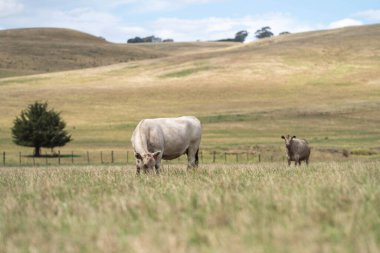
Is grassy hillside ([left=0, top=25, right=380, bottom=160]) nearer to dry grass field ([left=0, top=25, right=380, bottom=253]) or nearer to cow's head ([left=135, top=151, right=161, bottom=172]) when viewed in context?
dry grass field ([left=0, top=25, right=380, bottom=253])

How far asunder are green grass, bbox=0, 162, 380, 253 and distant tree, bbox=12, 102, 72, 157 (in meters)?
41.1

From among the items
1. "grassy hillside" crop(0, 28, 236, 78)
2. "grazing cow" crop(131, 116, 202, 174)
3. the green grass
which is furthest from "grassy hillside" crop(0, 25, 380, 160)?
the green grass

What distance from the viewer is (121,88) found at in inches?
3533

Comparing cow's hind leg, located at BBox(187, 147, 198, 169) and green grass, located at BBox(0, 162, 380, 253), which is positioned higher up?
green grass, located at BBox(0, 162, 380, 253)

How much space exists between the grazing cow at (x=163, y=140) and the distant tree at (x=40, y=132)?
31.6 m

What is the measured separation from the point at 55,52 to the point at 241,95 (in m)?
67.8

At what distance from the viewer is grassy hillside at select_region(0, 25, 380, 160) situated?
5900cm

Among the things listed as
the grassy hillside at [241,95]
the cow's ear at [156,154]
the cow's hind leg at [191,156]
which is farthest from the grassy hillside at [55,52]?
the cow's ear at [156,154]

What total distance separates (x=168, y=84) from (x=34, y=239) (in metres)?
86.0

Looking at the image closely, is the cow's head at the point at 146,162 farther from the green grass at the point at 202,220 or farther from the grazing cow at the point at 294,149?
the grazing cow at the point at 294,149

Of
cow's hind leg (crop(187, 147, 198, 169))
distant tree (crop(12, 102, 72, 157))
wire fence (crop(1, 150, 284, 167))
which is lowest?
wire fence (crop(1, 150, 284, 167))

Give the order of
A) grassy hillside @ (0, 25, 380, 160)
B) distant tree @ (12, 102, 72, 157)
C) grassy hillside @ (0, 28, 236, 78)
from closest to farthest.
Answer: distant tree @ (12, 102, 72, 157)
grassy hillside @ (0, 25, 380, 160)
grassy hillside @ (0, 28, 236, 78)

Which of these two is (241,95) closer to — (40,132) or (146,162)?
(40,132)

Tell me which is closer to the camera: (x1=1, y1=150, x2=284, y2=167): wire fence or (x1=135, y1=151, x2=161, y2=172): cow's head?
(x1=135, y1=151, x2=161, y2=172): cow's head
